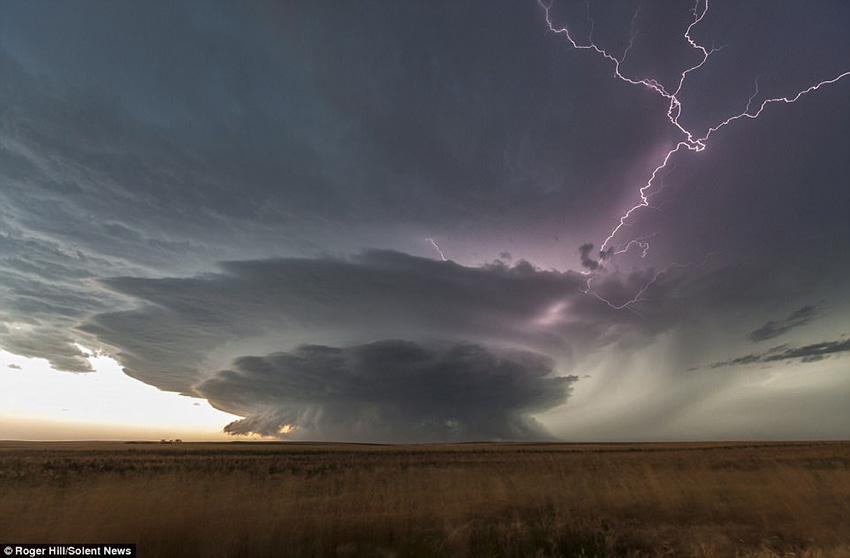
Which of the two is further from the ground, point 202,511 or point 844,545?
point 202,511

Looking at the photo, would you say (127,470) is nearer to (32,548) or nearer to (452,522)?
(32,548)

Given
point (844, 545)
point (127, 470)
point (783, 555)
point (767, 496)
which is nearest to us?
point (783, 555)

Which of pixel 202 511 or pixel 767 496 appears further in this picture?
pixel 767 496

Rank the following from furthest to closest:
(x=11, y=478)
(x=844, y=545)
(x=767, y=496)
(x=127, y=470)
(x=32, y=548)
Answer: (x=127, y=470) < (x=11, y=478) < (x=767, y=496) < (x=844, y=545) < (x=32, y=548)

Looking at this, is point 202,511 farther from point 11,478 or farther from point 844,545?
point 844,545

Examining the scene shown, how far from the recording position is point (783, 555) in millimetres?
13797

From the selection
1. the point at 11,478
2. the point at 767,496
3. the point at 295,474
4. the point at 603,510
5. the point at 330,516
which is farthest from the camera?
the point at 295,474

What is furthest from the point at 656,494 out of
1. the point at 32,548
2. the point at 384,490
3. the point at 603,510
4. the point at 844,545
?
the point at 32,548

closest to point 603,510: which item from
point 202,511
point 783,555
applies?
point 783,555

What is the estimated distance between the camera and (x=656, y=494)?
74.0 feet

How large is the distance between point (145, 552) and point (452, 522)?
10.3 metres

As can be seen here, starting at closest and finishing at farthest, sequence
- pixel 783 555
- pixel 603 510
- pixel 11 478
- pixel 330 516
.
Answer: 1. pixel 783 555
2. pixel 330 516
3. pixel 603 510
4. pixel 11 478

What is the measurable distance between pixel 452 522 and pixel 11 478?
2701 cm

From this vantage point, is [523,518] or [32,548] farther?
[523,518]
